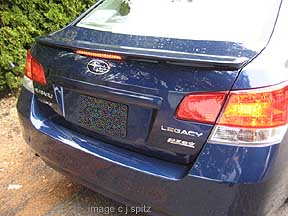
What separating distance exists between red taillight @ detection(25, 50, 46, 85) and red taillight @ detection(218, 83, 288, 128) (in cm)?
121

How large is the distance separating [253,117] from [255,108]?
43 mm

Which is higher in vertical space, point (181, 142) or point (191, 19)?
point (191, 19)

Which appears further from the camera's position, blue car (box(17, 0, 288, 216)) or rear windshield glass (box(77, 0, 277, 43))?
rear windshield glass (box(77, 0, 277, 43))

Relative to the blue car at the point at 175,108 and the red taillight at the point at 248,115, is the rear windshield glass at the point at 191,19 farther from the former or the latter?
the red taillight at the point at 248,115

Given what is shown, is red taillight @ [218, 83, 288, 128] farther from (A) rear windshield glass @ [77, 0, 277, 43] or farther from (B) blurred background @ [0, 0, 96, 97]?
(B) blurred background @ [0, 0, 96, 97]

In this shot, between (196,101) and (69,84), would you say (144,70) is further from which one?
(69,84)

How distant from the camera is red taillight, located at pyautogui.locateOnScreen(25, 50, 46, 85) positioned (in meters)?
2.56

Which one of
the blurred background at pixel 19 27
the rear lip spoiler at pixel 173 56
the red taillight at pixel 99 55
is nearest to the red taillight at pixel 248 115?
the rear lip spoiler at pixel 173 56

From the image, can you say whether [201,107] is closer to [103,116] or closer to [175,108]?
[175,108]

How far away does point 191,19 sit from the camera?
249 cm

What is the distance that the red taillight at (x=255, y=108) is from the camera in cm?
189

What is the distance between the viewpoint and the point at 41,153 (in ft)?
8.71

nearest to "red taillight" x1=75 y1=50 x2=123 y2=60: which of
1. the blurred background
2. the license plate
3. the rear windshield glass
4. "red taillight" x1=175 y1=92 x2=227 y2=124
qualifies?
the license plate

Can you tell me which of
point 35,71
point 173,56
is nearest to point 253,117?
point 173,56
